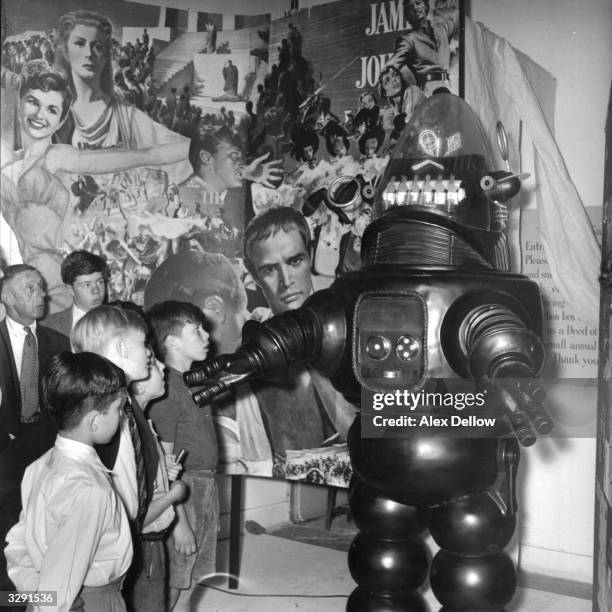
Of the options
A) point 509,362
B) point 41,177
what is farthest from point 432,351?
point 41,177

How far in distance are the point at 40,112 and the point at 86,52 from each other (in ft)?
0.68

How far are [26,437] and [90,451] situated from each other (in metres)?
0.61

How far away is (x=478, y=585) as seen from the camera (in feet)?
4.70

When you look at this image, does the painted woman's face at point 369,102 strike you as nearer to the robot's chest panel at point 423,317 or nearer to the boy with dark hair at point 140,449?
the robot's chest panel at point 423,317

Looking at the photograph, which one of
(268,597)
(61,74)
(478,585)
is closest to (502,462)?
(478,585)

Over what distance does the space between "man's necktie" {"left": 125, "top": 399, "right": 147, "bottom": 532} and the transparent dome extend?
612mm

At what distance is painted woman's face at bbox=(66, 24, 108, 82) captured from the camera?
2062 millimetres

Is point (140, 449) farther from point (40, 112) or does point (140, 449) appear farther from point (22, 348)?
point (40, 112)

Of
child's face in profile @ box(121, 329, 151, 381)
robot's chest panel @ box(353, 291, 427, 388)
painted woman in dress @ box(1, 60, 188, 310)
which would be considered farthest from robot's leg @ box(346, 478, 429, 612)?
painted woman in dress @ box(1, 60, 188, 310)

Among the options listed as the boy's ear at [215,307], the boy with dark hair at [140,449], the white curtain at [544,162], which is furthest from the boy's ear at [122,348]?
the white curtain at [544,162]

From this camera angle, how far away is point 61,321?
2.00 meters

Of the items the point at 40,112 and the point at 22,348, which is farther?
the point at 40,112

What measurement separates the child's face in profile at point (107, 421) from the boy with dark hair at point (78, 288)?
0.73 meters

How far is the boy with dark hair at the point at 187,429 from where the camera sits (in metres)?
1.73
